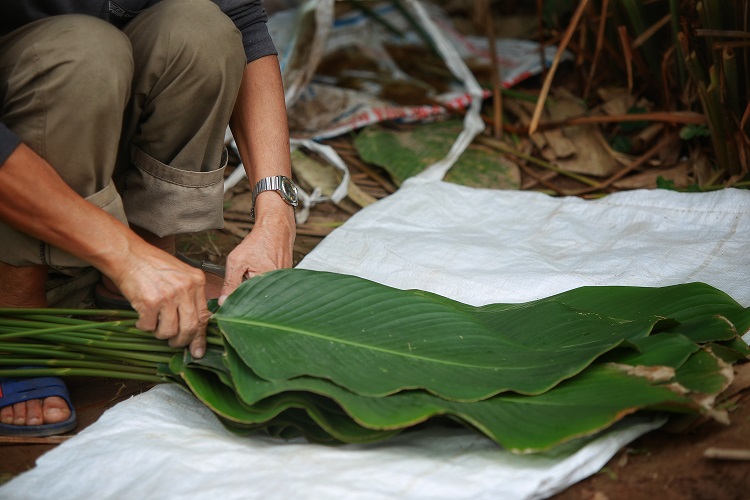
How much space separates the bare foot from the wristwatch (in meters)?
0.44

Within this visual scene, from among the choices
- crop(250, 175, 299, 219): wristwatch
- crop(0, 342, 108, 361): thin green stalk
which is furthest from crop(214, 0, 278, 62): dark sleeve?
crop(0, 342, 108, 361): thin green stalk

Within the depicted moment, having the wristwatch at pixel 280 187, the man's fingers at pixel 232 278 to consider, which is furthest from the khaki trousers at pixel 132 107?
the man's fingers at pixel 232 278

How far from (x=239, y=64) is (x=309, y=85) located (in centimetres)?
145

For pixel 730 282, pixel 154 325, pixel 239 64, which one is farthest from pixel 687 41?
→ pixel 154 325

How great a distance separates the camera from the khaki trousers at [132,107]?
1334 millimetres

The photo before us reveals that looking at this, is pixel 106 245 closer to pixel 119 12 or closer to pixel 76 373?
pixel 76 373

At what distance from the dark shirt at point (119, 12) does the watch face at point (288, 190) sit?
0.27m

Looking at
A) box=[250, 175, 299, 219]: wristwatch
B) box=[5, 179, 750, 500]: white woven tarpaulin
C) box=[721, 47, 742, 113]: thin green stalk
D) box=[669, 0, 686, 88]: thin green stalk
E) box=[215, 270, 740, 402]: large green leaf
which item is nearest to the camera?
box=[5, 179, 750, 500]: white woven tarpaulin

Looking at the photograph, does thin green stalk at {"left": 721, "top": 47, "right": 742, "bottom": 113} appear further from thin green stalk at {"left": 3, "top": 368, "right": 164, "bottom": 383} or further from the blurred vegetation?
thin green stalk at {"left": 3, "top": 368, "right": 164, "bottom": 383}

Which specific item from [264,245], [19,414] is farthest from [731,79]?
[19,414]

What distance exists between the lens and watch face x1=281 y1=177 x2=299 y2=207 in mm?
1627

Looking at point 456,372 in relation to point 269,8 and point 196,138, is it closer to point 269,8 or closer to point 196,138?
point 196,138

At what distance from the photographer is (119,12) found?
1.62m

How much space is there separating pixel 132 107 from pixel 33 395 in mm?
568
